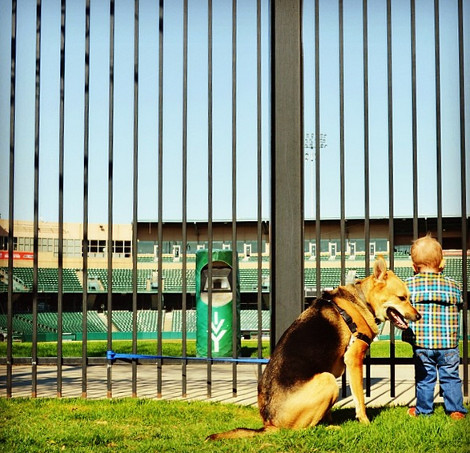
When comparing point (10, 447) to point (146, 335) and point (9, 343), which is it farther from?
point (146, 335)

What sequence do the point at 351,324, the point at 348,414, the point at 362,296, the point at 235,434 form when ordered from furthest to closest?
the point at 348,414 → the point at 362,296 → the point at 351,324 → the point at 235,434

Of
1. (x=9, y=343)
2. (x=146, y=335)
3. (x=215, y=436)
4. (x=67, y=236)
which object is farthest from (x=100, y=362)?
(x=67, y=236)

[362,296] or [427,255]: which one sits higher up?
[427,255]

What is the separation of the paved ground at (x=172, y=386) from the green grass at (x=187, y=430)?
634 mm

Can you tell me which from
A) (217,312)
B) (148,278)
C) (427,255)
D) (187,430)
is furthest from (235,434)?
(148,278)

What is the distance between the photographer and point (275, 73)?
16.3 feet

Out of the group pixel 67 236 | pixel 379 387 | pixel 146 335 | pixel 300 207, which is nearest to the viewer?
pixel 300 207

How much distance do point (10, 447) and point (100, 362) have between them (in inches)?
62.0

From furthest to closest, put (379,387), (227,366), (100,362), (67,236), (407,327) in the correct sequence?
(67,236) → (227,366) → (379,387) → (100,362) → (407,327)

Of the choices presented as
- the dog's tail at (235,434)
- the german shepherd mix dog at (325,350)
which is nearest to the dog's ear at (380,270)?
the german shepherd mix dog at (325,350)

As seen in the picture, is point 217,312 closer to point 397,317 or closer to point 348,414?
point 348,414

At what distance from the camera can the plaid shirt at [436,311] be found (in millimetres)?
4207

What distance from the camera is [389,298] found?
13.3 ft

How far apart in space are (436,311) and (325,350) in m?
0.92
